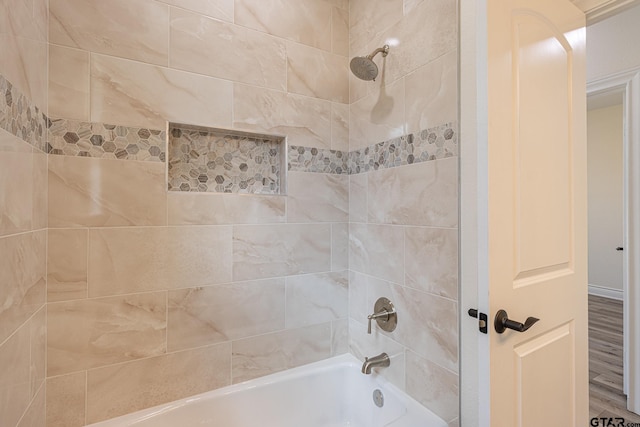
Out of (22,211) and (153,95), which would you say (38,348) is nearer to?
(22,211)

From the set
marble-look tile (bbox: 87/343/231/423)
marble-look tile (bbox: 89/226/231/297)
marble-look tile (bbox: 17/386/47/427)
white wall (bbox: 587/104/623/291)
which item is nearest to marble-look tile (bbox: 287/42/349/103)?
marble-look tile (bbox: 89/226/231/297)

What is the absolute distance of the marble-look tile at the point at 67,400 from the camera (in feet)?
3.75

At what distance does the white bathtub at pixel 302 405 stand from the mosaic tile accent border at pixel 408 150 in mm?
1068

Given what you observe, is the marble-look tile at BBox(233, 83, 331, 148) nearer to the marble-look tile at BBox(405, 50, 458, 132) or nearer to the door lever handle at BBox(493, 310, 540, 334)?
the marble-look tile at BBox(405, 50, 458, 132)

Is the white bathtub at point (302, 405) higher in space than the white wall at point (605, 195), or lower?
lower

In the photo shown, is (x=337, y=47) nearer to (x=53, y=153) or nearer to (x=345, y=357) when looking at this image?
(x=53, y=153)

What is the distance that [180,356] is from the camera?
136 centimetres

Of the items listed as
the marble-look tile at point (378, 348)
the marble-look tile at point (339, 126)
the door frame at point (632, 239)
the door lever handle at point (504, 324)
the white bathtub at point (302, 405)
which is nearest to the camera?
the door lever handle at point (504, 324)

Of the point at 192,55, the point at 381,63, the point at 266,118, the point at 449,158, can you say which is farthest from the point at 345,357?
the point at 192,55

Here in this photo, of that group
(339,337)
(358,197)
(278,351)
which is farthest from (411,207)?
(278,351)

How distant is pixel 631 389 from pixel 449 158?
2.13m

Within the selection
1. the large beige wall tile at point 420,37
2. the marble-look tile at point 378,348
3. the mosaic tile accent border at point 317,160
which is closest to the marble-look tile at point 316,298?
the marble-look tile at point 378,348

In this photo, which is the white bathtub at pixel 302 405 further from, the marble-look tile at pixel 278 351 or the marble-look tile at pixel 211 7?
the marble-look tile at pixel 211 7

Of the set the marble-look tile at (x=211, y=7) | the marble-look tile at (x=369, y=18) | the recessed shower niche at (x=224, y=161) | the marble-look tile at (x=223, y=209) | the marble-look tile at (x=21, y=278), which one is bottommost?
the marble-look tile at (x=21, y=278)
